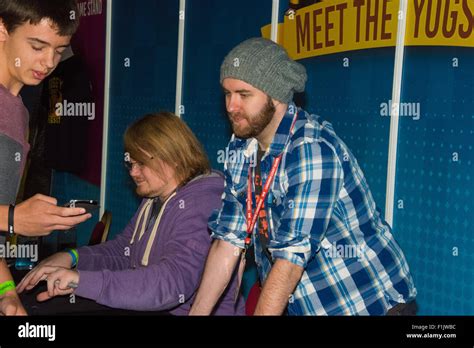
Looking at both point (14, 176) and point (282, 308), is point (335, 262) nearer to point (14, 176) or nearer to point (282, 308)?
point (282, 308)

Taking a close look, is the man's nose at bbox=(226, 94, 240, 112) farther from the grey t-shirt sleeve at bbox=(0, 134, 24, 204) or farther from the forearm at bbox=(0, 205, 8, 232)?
the forearm at bbox=(0, 205, 8, 232)

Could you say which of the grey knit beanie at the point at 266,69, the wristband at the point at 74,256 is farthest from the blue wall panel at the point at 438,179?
the wristband at the point at 74,256

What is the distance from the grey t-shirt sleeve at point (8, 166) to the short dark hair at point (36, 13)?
0.31m

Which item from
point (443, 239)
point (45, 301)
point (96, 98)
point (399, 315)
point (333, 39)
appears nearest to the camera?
point (399, 315)

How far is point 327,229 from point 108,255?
113 cm

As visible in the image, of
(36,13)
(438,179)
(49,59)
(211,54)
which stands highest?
(211,54)

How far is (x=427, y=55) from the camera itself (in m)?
3.04

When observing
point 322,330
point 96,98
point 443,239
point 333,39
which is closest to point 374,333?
point 322,330

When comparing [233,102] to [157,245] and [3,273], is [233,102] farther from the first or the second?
[3,273]

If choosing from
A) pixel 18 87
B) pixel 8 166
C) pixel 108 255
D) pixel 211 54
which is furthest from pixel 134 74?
pixel 8 166

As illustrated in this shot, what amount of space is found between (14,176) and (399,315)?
3.90 ft

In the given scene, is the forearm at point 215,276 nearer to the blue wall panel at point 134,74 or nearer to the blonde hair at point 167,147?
the blonde hair at point 167,147

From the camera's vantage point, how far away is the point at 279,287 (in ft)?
7.34

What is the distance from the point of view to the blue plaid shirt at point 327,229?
2.23m
